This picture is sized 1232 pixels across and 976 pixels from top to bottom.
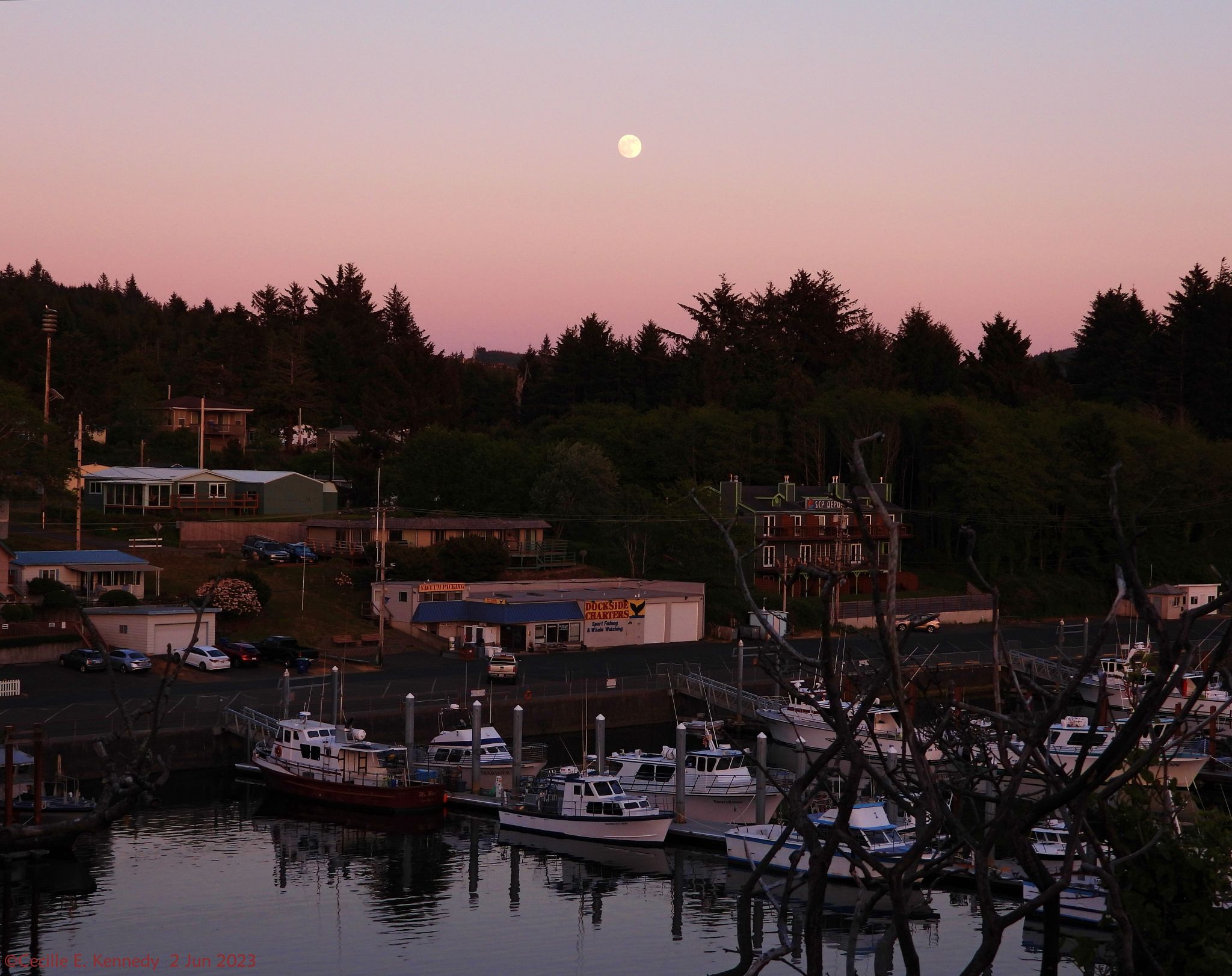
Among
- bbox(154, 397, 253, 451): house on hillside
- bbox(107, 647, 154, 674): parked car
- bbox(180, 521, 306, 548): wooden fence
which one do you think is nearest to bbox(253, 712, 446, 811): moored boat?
bbox(107, 647, 154, 674): parked car

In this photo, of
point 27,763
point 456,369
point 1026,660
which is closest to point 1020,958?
point 27,763

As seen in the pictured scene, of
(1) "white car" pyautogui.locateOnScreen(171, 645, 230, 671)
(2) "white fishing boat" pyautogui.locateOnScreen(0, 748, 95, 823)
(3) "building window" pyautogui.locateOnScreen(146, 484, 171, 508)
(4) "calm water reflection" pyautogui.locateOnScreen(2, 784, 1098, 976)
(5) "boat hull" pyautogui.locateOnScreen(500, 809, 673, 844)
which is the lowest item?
(4) "calm water reflection" pyautogui.locateOnScreen(2, 784, 1098, 976)

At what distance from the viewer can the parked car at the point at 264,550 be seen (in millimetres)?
61906

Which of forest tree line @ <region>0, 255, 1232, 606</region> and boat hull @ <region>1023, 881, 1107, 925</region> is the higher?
forest tree line @ <region>0, 255, 1232, 606</region>

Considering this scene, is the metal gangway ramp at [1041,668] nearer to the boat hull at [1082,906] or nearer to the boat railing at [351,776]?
the boat hull at [1082,906]

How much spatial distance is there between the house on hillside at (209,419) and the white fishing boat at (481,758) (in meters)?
58.7

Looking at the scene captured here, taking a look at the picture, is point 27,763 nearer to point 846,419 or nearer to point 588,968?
point 588,968

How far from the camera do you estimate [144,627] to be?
158 ft

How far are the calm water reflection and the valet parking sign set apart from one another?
21.7 metres

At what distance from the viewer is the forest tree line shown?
77.3 m

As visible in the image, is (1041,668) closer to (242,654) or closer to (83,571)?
(242,654)

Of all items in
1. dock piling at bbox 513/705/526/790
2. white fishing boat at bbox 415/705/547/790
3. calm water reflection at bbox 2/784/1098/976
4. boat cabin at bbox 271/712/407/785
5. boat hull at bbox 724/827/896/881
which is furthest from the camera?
white fishing boat at bbox 415/705/547/790

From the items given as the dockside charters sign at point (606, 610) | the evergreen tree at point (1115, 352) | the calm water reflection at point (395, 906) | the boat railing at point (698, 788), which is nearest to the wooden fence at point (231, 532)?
the dockside charters sign at point (606, 610)

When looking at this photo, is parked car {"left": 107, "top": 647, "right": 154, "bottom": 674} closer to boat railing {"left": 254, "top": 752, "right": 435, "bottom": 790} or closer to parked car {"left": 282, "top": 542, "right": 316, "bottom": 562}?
boat railing {"left": 254, "top": 752, "right": 435, "bottom": 790}
